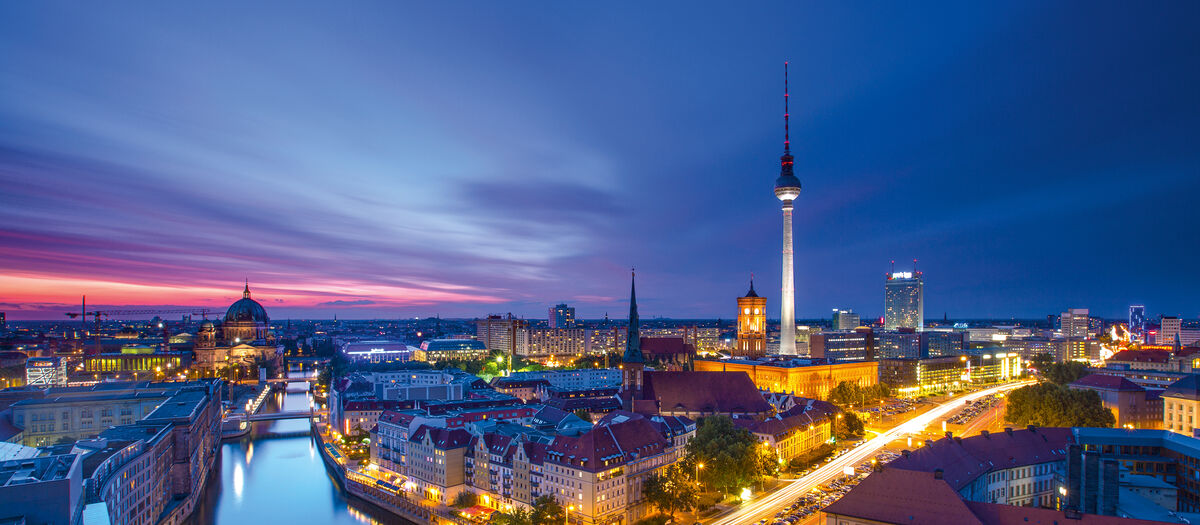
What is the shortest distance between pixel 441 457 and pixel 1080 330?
5496 inches

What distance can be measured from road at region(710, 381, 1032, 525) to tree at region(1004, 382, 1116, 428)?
6.34 meters

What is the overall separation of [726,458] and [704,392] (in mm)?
14857

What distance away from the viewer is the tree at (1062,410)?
107ft

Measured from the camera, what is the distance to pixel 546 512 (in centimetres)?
2148

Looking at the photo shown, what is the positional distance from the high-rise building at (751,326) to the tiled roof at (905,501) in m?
52.5

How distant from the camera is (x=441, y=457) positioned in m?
28.0

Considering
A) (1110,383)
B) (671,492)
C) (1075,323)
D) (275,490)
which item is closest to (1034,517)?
(671,492)

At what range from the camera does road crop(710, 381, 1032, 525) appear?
23578 mm

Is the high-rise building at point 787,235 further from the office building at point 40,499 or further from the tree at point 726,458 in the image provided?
the office building at point 40,499

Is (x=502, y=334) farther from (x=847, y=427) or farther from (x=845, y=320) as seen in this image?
(x=845, y=320)

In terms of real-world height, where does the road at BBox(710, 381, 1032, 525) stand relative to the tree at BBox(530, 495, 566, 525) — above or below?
below

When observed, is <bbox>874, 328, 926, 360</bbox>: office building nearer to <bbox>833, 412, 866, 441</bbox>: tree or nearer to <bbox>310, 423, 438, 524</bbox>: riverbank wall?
<bbox>833, 412, 866, 441</bbox>: tree

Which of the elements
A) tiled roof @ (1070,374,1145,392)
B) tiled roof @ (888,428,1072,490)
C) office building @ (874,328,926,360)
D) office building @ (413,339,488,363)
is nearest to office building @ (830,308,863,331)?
office building @ (874,328,926,360)

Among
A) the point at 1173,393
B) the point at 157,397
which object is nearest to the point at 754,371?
the point at 1173,393
